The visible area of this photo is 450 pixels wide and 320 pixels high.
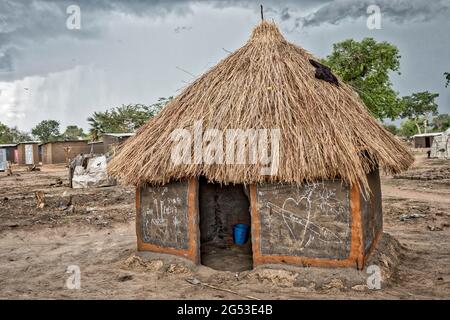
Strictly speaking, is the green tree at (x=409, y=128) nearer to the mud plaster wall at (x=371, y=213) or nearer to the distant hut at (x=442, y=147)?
the distant hut at (x=442, y=147)

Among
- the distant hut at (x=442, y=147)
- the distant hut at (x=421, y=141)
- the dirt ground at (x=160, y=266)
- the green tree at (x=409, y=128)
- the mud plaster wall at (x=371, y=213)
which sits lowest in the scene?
the dirt ground at (x=160, y=266)

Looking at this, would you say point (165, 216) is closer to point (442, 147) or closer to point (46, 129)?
point (442, 147)

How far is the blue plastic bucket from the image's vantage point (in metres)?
8.20

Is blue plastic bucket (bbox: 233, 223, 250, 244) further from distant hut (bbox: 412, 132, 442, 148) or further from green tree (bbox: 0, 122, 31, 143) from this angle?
green tree (bbox: 0, 122, 31, 143)

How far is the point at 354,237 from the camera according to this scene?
5.89 m

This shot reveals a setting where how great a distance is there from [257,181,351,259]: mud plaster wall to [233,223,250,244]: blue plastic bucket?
186 cm

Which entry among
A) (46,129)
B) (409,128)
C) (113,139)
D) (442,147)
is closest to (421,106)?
(409,128)

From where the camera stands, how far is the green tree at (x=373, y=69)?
19266 mm

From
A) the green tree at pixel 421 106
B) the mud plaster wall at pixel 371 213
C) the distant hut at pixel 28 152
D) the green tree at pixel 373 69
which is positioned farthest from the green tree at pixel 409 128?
the mud plaster wall at pixel 371 213

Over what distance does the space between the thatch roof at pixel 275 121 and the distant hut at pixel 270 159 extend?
2 cm

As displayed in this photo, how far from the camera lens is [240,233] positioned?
8227 mm

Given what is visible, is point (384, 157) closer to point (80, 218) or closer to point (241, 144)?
point (241, 144)

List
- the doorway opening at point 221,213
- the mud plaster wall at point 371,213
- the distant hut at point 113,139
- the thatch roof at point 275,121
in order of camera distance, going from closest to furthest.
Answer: the thatch roof at point 275,121 < the mud plaster wall at point 371,213 < the doorway opening at point 221,213 < the distant hut at point 113,139

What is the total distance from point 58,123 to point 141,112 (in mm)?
32768
